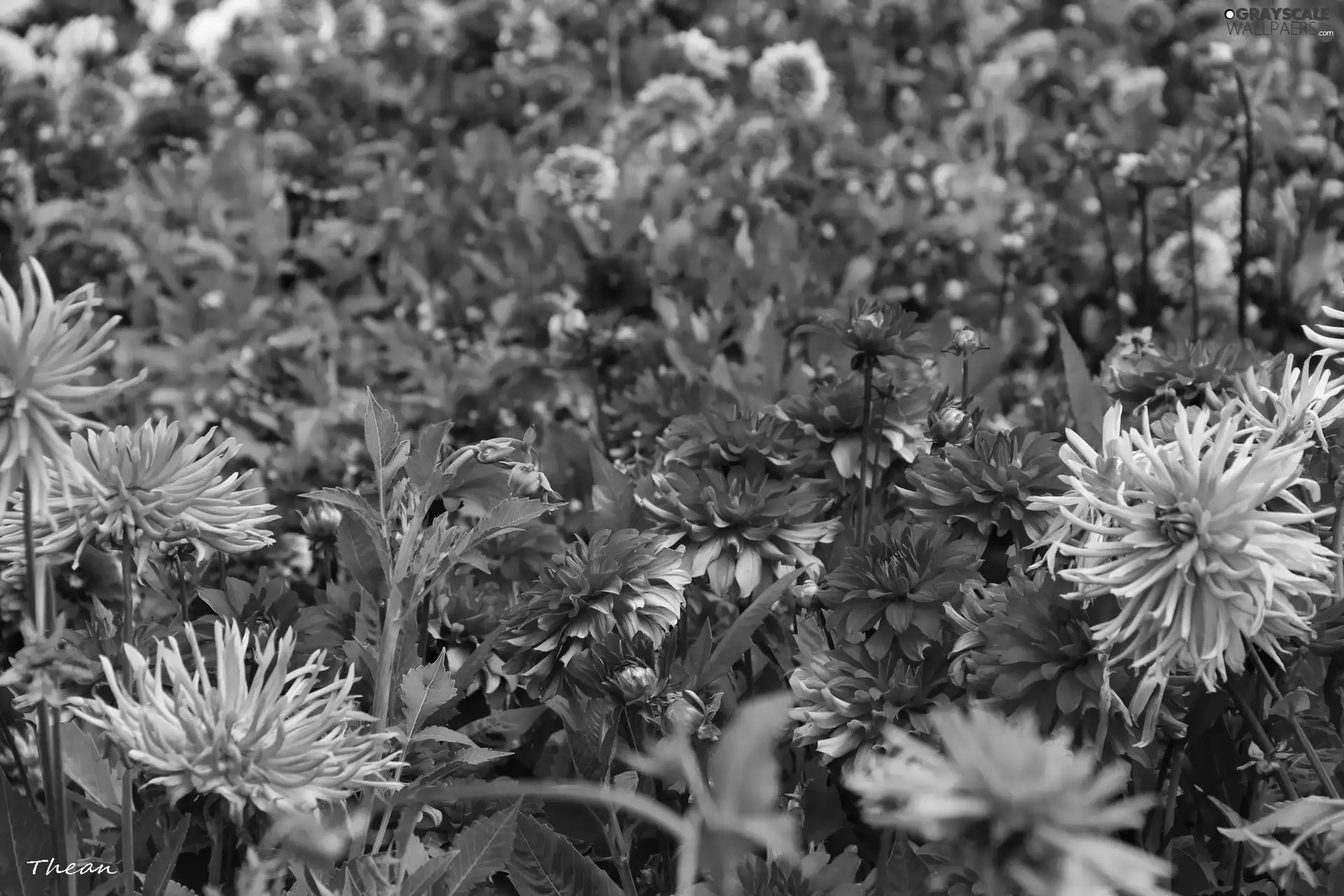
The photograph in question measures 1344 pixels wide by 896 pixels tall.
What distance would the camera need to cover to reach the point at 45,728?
1.03 metres

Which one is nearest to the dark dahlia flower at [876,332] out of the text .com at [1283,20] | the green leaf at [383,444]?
the green leaf at [383,444]

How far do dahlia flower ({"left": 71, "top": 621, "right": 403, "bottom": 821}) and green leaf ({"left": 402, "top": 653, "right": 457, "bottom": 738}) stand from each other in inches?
6.9

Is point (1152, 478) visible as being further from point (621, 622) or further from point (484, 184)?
point (484, 184)

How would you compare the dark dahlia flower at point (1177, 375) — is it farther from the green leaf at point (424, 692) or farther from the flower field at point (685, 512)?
the green leaf at point (424, 692)

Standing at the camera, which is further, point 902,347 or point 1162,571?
point 902,347

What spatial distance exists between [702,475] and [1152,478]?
634 millimetres

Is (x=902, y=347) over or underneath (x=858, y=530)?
over

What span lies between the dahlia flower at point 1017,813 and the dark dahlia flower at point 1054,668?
431 millimetres

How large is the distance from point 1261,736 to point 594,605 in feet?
2.00

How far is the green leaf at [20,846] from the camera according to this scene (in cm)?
121

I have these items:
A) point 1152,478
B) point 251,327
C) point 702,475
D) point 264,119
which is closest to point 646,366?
point 702,475

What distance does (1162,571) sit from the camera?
95 centimetres

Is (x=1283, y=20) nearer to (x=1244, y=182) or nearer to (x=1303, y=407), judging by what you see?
(x=1244, y=182)

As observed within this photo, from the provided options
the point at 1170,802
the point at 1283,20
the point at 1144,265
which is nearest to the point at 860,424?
the point at 1170,802
